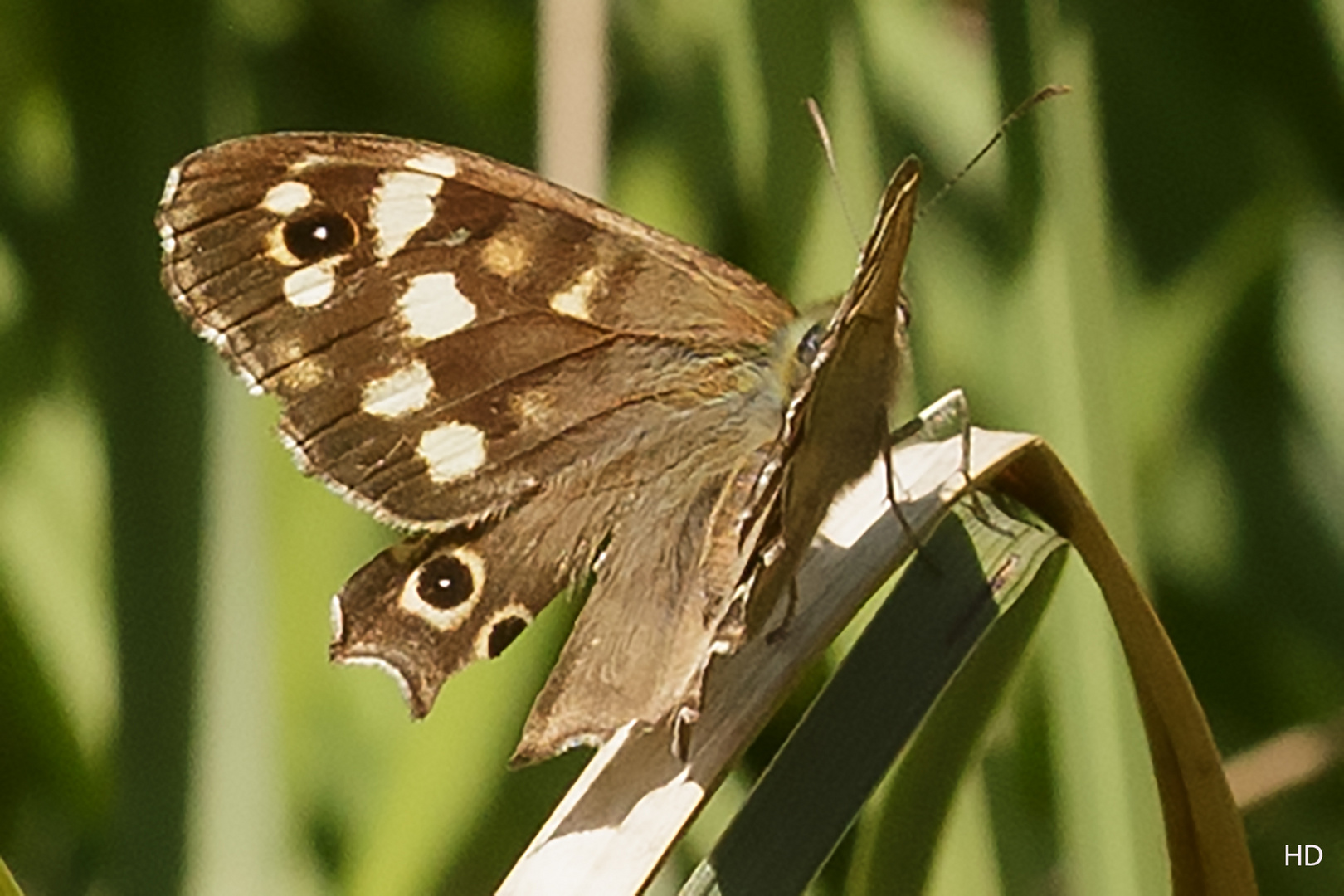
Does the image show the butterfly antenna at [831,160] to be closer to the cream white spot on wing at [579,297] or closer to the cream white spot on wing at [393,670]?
the cream white spot on wing at [579,297]

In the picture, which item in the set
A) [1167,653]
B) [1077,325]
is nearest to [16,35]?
[1077,325]

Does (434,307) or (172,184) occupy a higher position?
(172,184)

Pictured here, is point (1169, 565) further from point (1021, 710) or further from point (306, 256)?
point (306, 256)

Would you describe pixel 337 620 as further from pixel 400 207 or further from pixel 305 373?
pixel 400 207

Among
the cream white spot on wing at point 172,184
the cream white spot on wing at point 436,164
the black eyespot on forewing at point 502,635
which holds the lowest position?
the black eyespot on forewing at point 502,635

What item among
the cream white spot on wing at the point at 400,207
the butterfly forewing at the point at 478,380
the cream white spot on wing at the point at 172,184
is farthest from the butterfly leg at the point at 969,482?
the cream white spot on wing at the point at 172,184

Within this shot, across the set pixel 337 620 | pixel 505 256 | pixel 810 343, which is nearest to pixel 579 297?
pixel 505 256

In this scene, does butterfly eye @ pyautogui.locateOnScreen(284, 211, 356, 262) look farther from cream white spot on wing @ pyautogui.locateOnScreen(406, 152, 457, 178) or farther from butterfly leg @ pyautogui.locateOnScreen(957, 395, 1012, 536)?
butterfly leg @ pyautogui.locateOnScreen(957, 395, 1012, 536)
